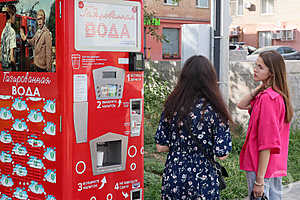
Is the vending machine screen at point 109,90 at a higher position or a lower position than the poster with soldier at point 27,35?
lower

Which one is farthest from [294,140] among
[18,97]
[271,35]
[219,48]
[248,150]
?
[271,35]

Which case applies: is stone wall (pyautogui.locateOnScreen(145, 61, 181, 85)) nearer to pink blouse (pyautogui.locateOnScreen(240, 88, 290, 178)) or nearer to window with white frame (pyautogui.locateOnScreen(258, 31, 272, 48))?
pink blouse (pyautogui.locateOnScreen(240, 88, 290, 178))

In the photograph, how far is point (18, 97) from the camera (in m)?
4.47

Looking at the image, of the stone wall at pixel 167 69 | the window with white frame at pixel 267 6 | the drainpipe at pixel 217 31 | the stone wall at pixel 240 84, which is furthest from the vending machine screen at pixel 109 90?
the window with white frame at pixel 267 6

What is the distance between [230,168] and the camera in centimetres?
700

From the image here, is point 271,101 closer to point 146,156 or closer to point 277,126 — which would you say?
point 277,126

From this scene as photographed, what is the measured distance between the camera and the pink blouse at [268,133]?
371 cm

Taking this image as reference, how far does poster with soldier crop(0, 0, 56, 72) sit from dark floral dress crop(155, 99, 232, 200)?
1283 mm

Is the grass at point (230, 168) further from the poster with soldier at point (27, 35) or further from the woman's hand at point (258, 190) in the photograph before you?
the poster with soldier at point (27, 35)

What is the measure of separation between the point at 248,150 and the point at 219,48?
195cm

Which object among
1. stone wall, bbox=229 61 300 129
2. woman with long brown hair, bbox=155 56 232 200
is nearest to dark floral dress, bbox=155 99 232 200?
woman with long brown hair, bbox=155 56 232 200

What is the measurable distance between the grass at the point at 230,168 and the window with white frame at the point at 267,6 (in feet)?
98.7

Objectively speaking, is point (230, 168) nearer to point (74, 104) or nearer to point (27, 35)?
point (74, 104)

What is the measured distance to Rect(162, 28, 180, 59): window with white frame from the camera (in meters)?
31.8
